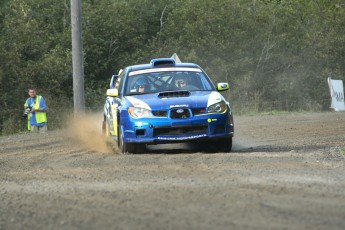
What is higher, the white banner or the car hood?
the white banner

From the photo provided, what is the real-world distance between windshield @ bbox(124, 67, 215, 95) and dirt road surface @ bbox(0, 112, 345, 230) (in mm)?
1103

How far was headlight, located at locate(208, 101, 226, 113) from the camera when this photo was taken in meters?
15.5

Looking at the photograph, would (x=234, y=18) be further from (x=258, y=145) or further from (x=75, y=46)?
(x=258, y=145)

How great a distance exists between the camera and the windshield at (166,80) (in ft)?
54.5

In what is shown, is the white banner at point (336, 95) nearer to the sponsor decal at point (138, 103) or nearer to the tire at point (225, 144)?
the tire at point (225, 144)

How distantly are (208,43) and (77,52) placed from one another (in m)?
21.1

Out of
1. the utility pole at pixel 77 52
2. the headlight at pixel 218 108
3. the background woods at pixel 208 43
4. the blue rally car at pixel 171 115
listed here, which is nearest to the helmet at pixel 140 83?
the blue rally car at pixel 171 115

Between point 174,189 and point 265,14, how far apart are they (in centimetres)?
4107

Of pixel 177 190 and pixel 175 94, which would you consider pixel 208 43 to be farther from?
pixel 177 190

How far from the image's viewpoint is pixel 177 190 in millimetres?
9625

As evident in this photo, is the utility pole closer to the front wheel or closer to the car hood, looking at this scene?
the car hood

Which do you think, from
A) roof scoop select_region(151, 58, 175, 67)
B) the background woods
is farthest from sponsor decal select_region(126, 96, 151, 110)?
the background woods

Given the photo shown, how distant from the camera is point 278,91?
46781mm

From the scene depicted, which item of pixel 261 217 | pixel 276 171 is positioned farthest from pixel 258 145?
pixel 261 217
